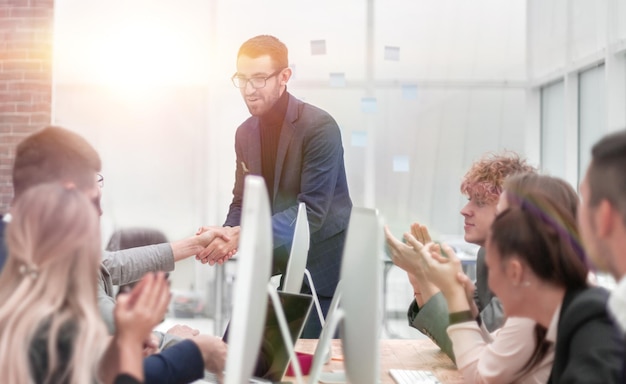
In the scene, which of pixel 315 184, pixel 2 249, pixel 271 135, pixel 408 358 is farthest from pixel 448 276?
pixel 271 135

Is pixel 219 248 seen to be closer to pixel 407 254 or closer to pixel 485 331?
pixel 407 254

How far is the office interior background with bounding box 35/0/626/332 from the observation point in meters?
5.05

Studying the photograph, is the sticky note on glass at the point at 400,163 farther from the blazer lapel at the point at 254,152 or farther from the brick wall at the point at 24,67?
the brick wall at the point at 24,67

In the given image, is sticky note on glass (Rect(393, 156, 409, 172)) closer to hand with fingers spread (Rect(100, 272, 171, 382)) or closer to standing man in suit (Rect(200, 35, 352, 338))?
standing man in suit (Rect(200, 35, 352, 338))

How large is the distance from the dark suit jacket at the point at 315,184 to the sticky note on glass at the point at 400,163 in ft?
7.49

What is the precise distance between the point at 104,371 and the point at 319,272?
187 cm

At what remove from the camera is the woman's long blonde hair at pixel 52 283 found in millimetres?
1049

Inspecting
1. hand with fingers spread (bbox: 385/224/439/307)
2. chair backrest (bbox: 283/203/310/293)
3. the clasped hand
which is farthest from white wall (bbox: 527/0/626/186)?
chair backrest (bbox: 283/203/310/293)

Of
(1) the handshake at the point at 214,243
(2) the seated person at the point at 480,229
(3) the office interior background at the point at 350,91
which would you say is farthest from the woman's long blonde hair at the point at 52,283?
(3) the office interior background at the point at 350,91

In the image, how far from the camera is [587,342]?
1.30 metres

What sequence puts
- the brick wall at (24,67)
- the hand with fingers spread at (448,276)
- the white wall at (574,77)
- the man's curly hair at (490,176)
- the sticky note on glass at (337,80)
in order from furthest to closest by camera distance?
the sticky note on glass at (337,80) < the brick wall at (24,67) < the white wall at (574,77) < the man's curly hair at (490,176) < the hand with fingers spread at (448,276)

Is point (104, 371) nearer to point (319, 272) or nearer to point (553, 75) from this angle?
point (319, 272)

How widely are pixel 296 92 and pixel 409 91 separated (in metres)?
0.96

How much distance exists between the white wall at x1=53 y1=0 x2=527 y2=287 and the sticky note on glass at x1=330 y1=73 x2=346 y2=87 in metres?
0.04
